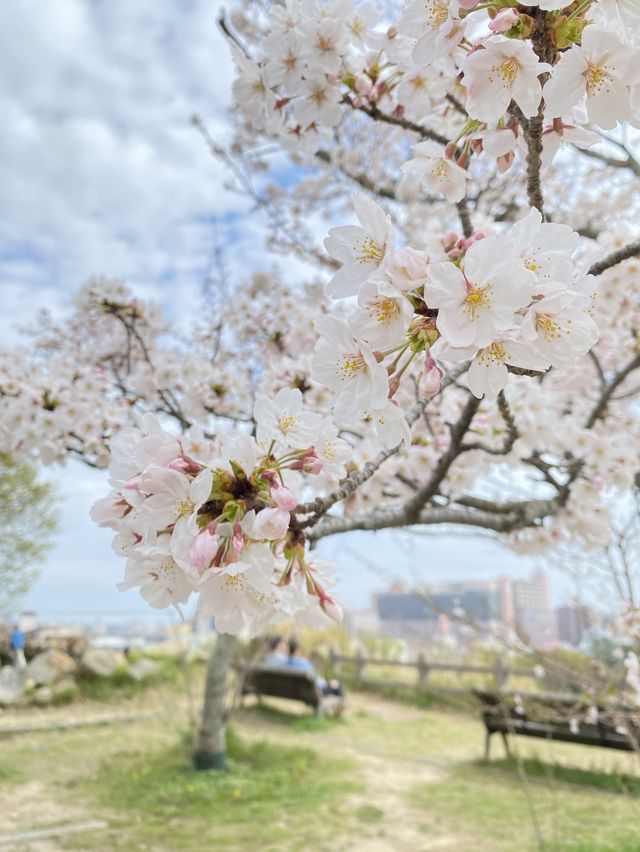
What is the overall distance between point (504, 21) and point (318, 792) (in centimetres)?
464

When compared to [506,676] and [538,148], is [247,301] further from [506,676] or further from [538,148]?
[506,676]

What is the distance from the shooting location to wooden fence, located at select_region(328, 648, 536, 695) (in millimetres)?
7824

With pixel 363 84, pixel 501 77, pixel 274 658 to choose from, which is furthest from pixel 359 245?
pixel 274 658

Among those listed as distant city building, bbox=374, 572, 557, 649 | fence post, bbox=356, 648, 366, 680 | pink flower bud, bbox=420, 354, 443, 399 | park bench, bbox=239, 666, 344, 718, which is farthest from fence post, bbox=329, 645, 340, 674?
pink flower bud, bbox=420, 354, 443, 399

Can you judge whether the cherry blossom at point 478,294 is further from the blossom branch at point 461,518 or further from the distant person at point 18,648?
the distant person at point 18,648

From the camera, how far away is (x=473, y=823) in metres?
3.91

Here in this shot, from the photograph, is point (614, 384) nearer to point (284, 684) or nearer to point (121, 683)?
point (284, 684)

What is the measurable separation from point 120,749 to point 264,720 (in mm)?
1934

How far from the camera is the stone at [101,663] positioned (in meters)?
8.34

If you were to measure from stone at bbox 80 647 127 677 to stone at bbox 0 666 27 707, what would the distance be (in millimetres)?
715

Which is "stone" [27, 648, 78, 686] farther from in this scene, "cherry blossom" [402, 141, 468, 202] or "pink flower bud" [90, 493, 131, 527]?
"cherry blossom" [402, 141, 468, 202]

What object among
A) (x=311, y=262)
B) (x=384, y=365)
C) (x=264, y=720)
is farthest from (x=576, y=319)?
(x=264, y=720)

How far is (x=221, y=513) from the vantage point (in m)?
0.87

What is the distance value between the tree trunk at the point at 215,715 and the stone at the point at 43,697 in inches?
145
